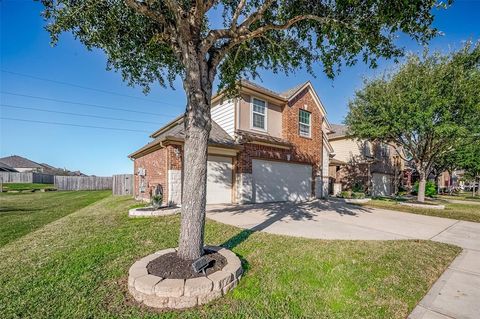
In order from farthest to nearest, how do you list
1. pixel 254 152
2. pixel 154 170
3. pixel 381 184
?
pixel 381 184, pixel 254 152, pixel 154 170

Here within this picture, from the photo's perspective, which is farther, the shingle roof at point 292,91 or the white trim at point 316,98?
the white trim at point 316,98

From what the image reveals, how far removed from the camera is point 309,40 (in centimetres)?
606

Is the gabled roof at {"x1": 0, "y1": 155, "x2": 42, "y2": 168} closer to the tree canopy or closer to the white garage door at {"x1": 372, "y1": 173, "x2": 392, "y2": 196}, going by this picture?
the tree canopy

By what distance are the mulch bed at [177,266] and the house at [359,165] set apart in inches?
725

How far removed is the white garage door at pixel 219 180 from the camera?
34.7 feet

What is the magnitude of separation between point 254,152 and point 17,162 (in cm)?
5870

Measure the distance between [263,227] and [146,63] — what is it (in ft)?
19.1

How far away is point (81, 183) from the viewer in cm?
2833

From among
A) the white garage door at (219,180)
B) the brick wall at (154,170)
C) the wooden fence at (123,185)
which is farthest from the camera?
the wooden fence at (123,185)

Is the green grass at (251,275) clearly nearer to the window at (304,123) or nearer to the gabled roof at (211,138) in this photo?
the gabled roof at (211,138)

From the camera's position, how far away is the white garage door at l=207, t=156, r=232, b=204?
10.6 meters

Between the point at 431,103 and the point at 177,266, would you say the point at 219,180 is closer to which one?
the point at 177,266

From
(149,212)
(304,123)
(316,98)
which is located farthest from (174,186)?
(316,98)

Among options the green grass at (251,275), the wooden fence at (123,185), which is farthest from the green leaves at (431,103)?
the wooden fence at (123,185)
